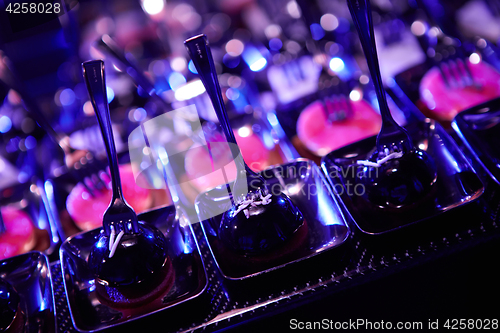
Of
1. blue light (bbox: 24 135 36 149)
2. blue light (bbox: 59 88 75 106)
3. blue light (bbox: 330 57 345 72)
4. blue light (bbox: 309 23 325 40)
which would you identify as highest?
blue light (bbox: 59 88 75 106)

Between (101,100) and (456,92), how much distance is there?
2.76ft

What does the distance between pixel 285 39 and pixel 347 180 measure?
2.90ft

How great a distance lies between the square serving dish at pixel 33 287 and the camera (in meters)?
0.65

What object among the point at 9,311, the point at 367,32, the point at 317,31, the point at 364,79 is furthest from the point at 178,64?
the point at 9,311

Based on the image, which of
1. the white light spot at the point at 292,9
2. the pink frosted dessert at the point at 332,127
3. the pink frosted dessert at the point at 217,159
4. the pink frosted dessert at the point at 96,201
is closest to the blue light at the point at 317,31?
the white light spot at the point at 292,9

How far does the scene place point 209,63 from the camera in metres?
0.63

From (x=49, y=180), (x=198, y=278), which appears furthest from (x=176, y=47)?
(x=198, y=278)

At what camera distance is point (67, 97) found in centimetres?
152

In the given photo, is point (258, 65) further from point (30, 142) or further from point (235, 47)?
point (30, 142)

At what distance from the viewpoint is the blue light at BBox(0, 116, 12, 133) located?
1341 millimetres

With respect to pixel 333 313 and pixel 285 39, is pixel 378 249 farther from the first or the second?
pixel 285 39

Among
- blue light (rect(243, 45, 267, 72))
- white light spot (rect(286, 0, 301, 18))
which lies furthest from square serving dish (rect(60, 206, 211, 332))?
white light spot (rect(286, 0, 301, 18))

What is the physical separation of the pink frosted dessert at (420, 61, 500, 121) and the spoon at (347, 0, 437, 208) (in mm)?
311

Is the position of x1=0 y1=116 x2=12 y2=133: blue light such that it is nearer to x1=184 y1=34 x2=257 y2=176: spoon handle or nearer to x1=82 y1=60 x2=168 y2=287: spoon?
x1=82 y1=60 x2=168 y2=287: spoon
